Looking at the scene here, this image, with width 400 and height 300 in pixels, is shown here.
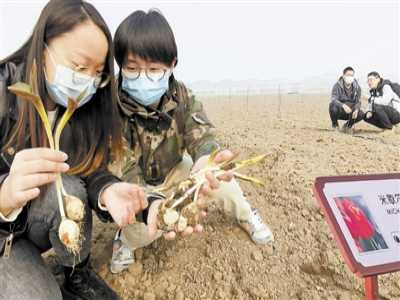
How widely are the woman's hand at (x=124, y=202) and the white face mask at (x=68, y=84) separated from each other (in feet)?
0.98

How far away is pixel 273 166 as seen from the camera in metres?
2.40

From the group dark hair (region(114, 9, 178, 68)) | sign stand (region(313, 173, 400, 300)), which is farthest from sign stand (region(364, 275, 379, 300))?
dark hair (region(114, 9, 178, 68))

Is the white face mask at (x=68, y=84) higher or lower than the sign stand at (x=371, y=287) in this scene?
higher

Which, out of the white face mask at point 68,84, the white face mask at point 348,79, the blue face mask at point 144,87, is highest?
the white face mask at point 68,84

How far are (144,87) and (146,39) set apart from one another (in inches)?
6.5

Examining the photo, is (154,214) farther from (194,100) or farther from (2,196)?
A: (194,100)

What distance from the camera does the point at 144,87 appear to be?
4.97ft

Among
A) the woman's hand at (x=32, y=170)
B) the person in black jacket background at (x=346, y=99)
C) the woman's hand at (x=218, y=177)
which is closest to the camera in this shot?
the woman's hand at (x=32, y=170)

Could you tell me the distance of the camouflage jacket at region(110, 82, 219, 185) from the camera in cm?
158

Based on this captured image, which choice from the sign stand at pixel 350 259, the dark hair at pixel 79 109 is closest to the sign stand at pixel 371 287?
the sign stand at pixel 350 259

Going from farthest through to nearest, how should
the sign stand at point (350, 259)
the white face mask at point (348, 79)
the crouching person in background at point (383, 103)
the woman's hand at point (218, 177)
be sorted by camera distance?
the white face mask at point (348, 79) → the crouching person in background at point (383, 103) → the woman's hand at point (218, 177) → the sign stand at point (350, 259)

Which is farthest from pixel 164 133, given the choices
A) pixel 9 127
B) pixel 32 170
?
pixel 32 170

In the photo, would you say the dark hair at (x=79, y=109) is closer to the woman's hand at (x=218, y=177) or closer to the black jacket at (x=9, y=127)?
the black jacket at (x=9, y=127)

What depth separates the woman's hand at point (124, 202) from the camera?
1.11 m
